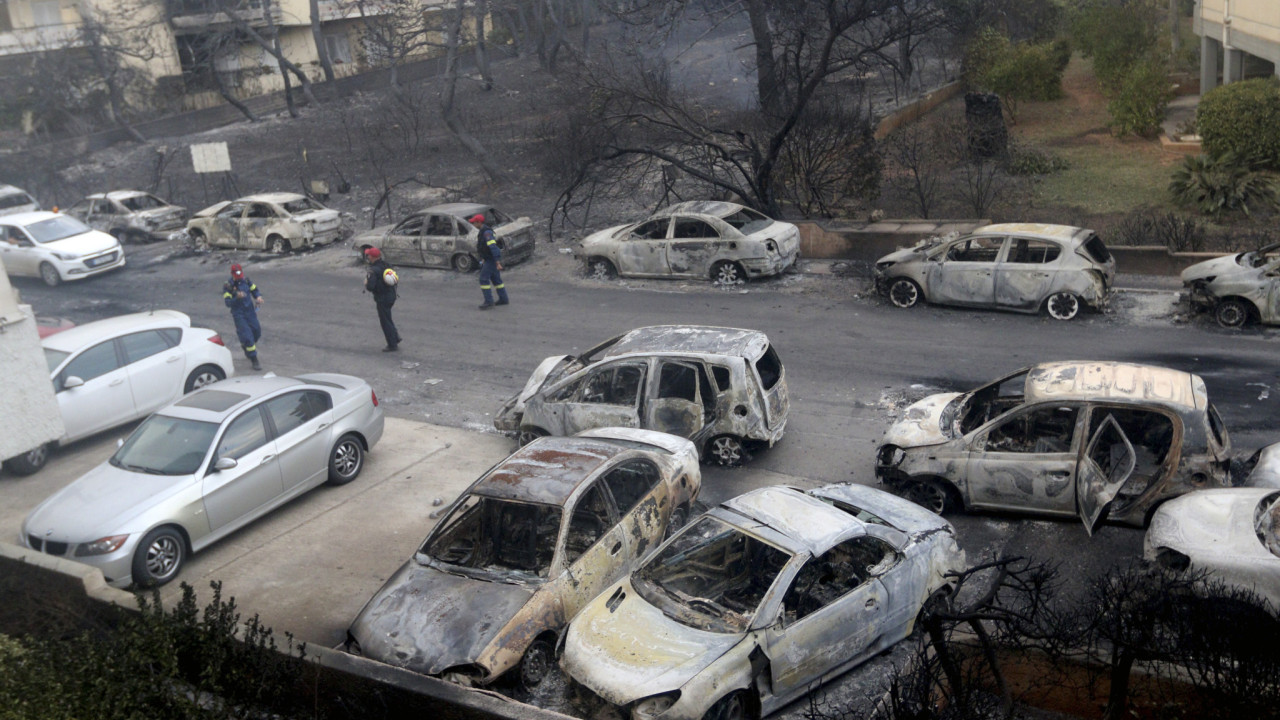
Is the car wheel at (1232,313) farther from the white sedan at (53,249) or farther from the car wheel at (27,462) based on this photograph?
the white sedan at (53,249)

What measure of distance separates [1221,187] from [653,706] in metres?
16.5

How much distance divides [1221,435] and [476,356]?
994 cm

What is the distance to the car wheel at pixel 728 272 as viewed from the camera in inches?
667

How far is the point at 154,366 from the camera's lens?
12.9 m

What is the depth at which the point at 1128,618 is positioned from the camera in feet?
17.1

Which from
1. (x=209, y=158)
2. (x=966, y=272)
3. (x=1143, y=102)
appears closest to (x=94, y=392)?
(x=966, y=272)

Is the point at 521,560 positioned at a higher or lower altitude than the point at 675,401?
lower

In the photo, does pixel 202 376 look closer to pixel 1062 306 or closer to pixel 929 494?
pixel 929 494

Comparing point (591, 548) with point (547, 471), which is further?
point (547, 471)

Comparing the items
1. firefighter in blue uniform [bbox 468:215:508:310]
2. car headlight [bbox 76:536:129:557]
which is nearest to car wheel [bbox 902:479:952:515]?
car headlight [bbox 76:536:129:557]

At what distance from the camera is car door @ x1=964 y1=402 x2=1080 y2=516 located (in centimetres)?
817


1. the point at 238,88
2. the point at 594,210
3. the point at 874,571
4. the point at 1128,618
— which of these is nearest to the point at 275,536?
the point at 874,571

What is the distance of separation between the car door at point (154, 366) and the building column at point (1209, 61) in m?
27.1

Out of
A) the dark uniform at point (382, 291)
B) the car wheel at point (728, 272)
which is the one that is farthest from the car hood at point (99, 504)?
the car wheel at point (728, 272)
